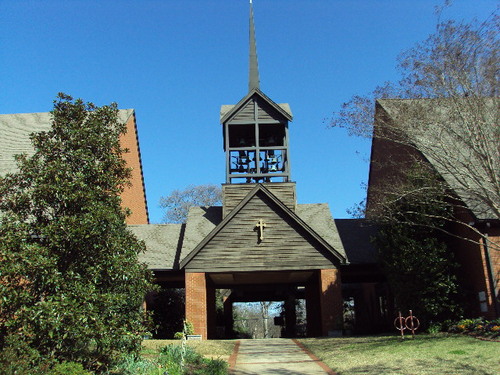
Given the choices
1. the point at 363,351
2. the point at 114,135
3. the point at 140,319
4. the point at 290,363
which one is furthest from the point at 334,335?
the point at 114,135

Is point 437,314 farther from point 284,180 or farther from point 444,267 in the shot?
point 284,180

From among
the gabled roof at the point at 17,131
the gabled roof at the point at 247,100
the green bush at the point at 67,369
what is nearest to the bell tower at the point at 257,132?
the gabled roof at the point at 247,100

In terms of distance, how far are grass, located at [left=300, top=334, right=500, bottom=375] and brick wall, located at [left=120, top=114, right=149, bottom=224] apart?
17.2 m

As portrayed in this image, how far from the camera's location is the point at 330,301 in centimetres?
2119

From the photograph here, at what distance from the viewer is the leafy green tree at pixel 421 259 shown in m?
17.5

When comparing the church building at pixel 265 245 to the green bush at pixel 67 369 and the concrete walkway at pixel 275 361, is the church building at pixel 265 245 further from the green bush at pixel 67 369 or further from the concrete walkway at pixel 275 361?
the green bush at pixel 67 369

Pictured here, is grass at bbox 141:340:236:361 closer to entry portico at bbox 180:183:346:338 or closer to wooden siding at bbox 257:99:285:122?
entry portico at bbox 180:183:346:338

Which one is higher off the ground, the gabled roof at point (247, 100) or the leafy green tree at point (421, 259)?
the gabled roof at point (247, 100)

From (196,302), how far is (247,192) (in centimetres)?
589

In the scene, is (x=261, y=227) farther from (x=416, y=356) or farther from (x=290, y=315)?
(x=416, y=356)

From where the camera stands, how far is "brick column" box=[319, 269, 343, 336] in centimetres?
2098

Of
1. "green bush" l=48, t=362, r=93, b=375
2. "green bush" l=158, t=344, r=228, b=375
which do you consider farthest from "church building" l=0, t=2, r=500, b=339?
"green bush" l=48, t=362, r=93, b=375

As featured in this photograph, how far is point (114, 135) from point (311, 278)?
15762mm

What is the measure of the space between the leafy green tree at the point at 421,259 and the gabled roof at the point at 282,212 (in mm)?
3026
